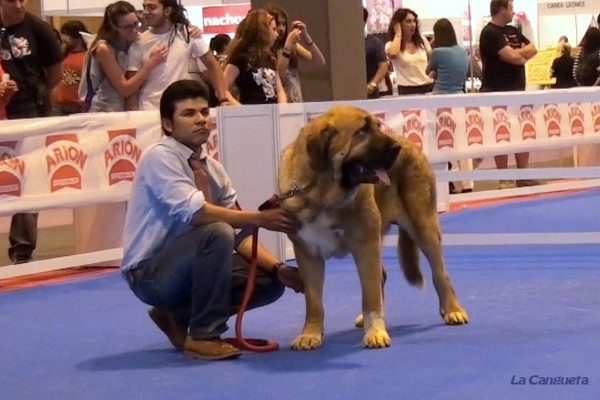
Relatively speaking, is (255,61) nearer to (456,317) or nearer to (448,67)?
(456,317)

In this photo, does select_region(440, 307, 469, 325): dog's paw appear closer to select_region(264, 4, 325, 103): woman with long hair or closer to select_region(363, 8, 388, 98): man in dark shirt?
select_region(264, 4, 325, 103): woman with long hair

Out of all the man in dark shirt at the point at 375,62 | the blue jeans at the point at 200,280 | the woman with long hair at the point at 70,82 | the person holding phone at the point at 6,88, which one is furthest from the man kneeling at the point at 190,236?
the man in dark shirt at the point at 375,62

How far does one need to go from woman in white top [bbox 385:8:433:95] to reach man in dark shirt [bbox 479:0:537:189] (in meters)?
0.85

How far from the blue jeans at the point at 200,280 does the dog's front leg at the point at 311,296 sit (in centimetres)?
19

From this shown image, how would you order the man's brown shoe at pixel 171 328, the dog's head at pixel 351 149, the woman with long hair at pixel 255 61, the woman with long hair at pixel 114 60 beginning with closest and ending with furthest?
1. the dog's head at pixel 351 149
2. the man's brown shoe at pixel 171 328
3. the woman with long hair at pixel 114 60
4. the woman with long hair at pixel 255 61

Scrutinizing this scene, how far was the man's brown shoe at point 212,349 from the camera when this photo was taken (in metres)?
4.57

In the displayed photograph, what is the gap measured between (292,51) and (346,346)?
3999mm

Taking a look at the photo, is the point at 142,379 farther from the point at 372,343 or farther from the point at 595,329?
the point at 595,329

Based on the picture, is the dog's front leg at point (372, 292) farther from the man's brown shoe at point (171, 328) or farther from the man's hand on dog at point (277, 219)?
the man's brown shoe at point (171, 328)

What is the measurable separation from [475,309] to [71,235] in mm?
5247

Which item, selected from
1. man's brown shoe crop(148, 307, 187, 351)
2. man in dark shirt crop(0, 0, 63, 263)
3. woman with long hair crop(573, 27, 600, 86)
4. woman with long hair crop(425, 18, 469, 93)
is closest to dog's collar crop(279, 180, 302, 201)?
man's brown shoe crop(148, 307, 187, 351)

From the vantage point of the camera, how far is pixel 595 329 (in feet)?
15.9

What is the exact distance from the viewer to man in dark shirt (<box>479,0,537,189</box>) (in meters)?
10.1

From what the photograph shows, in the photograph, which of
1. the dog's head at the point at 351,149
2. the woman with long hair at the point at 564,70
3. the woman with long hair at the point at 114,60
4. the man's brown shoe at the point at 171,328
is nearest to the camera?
the dog's head at the point at 351,149
